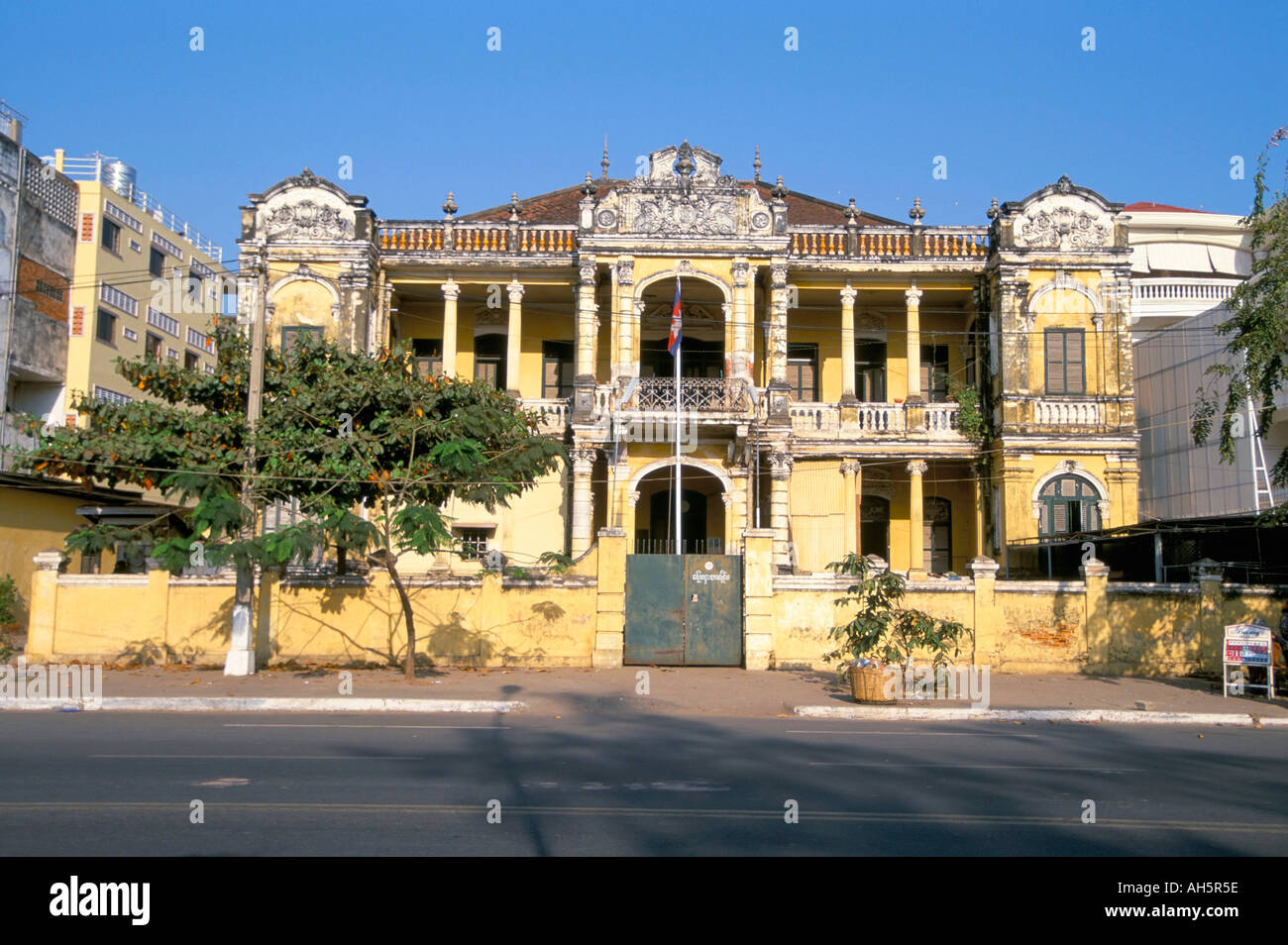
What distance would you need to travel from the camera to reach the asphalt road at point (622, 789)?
643cm

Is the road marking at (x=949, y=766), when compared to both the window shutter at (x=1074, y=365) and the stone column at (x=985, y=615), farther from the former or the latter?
the window shutter at (x=1074, y=365)

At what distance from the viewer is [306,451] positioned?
1736 cm

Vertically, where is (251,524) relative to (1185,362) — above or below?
below

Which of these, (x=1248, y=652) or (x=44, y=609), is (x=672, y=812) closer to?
(x=1248, y=652)

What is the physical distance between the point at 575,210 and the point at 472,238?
4.24m

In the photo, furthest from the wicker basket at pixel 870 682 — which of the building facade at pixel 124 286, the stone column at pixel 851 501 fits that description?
the building facade at pixel 124 286

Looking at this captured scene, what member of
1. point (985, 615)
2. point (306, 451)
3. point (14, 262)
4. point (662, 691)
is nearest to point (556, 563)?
point (662, 691)

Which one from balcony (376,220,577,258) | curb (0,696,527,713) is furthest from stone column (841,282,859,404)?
curb (0,696,527,713)

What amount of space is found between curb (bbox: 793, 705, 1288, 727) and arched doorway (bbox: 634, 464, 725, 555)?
12302 millimetres

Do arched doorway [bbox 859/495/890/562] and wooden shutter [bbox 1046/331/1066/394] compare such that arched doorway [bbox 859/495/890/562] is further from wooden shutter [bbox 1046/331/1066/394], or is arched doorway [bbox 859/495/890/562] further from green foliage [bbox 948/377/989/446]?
wooden shutter [bbox 1046/331/1066/394]

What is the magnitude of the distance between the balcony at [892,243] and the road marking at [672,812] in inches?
798

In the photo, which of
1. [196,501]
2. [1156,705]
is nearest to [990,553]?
[1156,705]

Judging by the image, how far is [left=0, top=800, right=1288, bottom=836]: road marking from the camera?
23.2 feet

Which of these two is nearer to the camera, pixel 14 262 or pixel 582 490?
pixel 582 490
